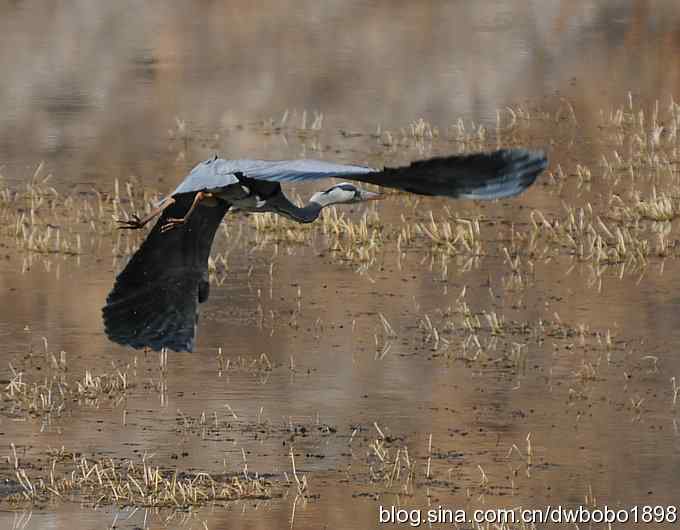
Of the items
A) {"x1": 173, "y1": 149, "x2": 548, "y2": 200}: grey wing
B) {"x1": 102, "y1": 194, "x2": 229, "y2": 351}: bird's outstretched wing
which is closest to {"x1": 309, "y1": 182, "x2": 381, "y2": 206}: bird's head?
{"x1": 102, "y1": 194, "x2": 229, "y2": 351}: bird's outstretched wing

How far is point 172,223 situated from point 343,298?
7.16m

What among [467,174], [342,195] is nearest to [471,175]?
[467,174]

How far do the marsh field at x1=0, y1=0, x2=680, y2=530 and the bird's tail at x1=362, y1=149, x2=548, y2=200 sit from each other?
13.1 ft

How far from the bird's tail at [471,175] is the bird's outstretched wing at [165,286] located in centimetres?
188

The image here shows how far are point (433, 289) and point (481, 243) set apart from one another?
155 cm

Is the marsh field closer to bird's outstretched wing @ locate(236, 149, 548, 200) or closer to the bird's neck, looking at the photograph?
the bird's neck

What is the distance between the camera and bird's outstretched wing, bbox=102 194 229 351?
7.72 metres

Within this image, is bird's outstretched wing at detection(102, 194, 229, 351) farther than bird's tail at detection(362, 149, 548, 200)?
Yes

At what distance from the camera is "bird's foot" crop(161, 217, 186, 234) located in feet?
24.1

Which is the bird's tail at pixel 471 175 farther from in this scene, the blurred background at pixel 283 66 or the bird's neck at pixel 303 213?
the blurred background at pixel 283 66

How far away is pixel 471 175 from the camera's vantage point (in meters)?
5.78

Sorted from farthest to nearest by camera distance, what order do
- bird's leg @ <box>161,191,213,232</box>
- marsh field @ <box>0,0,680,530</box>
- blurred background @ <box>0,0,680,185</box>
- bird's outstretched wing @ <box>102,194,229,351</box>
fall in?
1. blurred background @ <box>0,0,680,185</box>
2. marsh field @ <box>0,0,680,530</box>
3. bird's outstretched wing @ <box>102,194,229,351</box>
4. bird's leg @ <box>161,191,213,232</box>

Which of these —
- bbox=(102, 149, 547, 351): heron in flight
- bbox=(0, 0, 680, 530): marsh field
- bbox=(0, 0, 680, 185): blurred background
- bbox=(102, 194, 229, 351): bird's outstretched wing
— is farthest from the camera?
bbox=(0, 0, 680, 185): blurred background

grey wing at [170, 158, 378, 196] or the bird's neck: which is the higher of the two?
grey wing at [170, 158, 378, 196]
